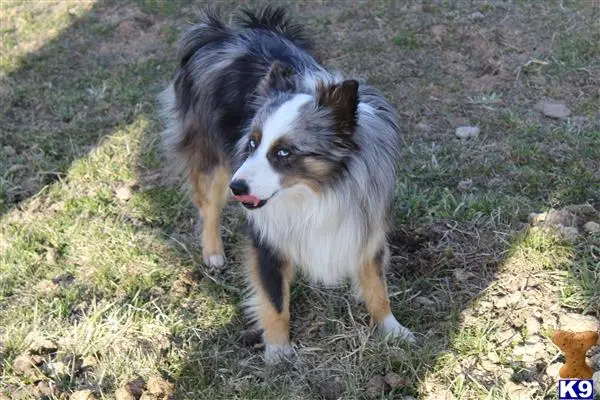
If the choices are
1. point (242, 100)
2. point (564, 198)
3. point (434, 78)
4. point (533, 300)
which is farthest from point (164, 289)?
point (434, 78)

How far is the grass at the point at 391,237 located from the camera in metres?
2.79

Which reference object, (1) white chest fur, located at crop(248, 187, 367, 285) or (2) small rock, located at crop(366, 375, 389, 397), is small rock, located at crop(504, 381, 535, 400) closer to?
(2) small rock, located at crop(366, 375, 389, 397)

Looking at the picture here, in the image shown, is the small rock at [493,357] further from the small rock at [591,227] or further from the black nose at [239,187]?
Result: the black nose at [239,187]

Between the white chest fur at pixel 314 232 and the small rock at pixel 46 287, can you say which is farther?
the small rock at pixel 46 287

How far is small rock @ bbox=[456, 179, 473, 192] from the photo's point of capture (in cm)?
387

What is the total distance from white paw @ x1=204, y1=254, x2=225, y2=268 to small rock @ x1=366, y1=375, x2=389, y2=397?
4.07 ft

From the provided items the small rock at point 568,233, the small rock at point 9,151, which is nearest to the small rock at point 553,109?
the small rock at point 568,233

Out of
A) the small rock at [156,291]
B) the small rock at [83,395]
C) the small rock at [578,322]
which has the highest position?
the small rock at [578,322]

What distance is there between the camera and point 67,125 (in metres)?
5.11

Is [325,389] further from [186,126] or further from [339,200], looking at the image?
[186,126]

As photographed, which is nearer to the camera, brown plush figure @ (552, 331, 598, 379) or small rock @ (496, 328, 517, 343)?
brown plush figure @ (552, 331, 598, 379)

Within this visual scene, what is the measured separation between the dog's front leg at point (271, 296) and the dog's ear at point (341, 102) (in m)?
0.69

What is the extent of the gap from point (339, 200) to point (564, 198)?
1714mm

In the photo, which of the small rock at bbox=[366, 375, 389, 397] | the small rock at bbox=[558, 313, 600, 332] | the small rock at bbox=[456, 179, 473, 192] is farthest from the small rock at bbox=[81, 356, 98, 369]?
the small rock at bbox=[456, 179, 473, 192]
